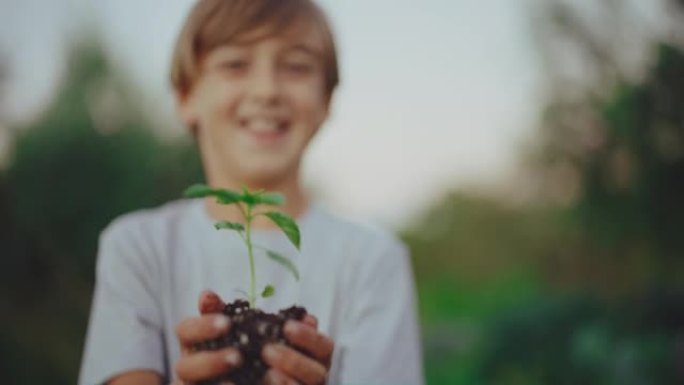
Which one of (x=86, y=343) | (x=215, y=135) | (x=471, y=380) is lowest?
(x=471, y=380)

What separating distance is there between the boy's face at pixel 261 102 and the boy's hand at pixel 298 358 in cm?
52

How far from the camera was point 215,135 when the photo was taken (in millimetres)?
2266

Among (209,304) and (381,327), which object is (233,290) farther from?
(209,304)

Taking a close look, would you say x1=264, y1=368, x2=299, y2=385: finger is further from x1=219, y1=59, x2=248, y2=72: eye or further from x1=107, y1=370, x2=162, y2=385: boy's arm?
x1=219, y1=59, x2=248, y2=72: eye

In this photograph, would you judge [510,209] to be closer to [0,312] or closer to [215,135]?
[215,135]

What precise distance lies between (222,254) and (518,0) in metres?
0.80

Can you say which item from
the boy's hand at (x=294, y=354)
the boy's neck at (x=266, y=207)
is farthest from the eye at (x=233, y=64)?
the boy's hand at (x=294, y=354)

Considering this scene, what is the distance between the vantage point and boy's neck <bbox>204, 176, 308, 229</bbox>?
2.20 m

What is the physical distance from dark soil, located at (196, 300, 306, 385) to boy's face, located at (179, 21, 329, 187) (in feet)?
1.76

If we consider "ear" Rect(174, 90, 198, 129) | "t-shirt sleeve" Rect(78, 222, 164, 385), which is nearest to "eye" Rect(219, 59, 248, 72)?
"ear" Rect(174, 90, 198, 129)

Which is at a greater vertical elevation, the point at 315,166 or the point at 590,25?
the point at 590,25

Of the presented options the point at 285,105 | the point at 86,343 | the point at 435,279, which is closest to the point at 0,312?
the point at 86,343

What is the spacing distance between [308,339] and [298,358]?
0.11 feet

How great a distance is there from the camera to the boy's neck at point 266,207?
2.20 metres
